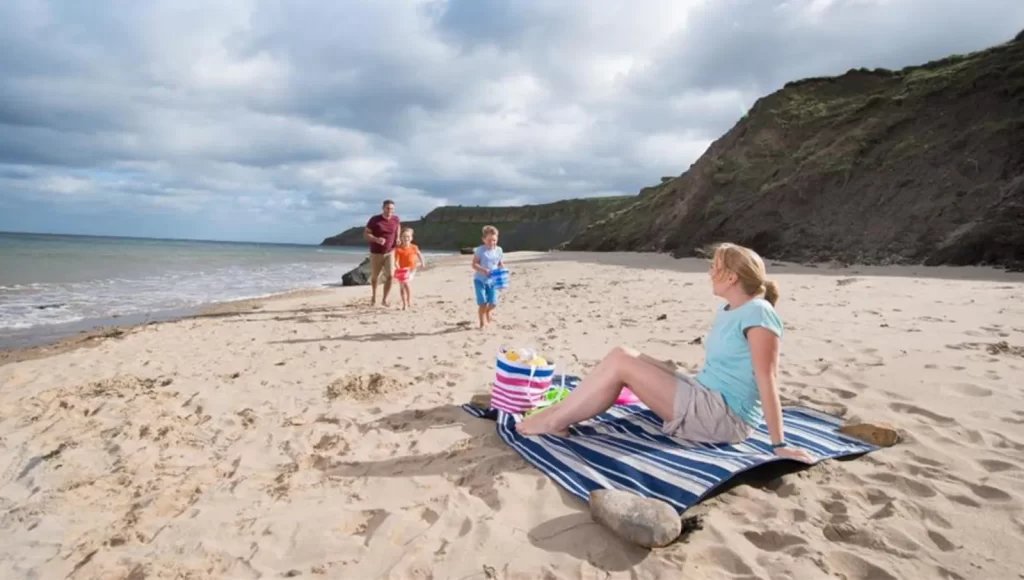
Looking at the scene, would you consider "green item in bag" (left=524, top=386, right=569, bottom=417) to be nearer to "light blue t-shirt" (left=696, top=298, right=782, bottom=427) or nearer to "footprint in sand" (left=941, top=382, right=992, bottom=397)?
"light blue t-shirt" (left=696, top=298, right=782, bottom=427)

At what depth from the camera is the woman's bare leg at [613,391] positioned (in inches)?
136

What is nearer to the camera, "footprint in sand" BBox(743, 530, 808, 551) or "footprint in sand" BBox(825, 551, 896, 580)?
"footprint in sand" BBox(825, 551, 896, 580)

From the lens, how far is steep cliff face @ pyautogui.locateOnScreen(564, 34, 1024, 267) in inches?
534

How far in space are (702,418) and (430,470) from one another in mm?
1713

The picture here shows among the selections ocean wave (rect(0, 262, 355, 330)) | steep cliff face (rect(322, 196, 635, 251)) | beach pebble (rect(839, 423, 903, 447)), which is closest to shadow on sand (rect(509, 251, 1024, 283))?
beach pebble (rect(839, 423, 903, 447))

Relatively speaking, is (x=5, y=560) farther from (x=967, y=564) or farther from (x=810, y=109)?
(x=810, y=109)

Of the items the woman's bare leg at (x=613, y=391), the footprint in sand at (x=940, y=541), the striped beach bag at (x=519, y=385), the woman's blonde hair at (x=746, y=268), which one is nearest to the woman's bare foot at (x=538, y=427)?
the woman's bare leg at (x=613, y=391)

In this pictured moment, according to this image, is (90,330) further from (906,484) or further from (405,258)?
(906,484)

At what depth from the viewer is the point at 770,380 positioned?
3.08 m

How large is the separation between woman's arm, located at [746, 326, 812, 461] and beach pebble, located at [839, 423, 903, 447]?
2.24 ft

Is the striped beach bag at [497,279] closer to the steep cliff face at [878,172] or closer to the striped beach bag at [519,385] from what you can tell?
the striped beach bag at [519,385]

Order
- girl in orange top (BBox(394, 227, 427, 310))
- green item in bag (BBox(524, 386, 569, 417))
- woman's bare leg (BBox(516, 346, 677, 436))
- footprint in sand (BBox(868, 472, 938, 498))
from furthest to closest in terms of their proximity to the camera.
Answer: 1. girl in orange top (BBox(394, 227, 427, 310))
2. green item in bag (BBox(524, 386, 569, 417))
3. woman's bare leg (BBox(516, 346, 677, 436))
4. footprint in sand (BBox(868, 472, 938, 498))

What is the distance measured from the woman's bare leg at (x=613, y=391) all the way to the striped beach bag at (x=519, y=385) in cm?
44

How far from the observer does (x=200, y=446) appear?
3.89 metres
